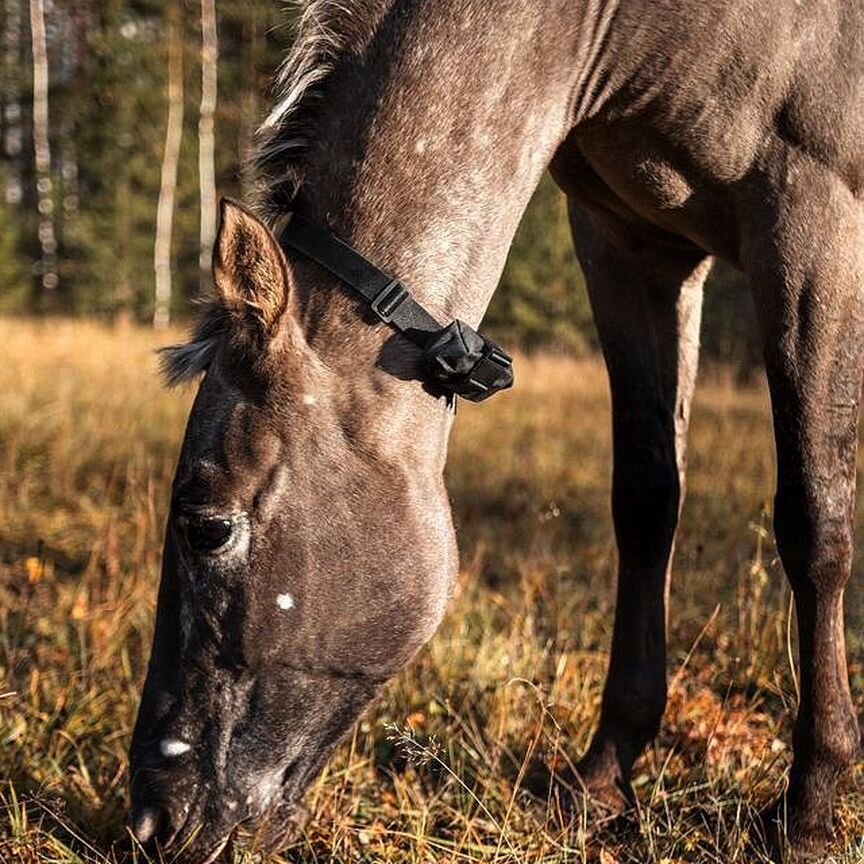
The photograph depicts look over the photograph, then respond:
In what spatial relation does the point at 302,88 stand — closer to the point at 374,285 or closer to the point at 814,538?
the point at 374,285

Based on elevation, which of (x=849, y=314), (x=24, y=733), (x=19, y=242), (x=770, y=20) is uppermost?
(x=770, y=20)

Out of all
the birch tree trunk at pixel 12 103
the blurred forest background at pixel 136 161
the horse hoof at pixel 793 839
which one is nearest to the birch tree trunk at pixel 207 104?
the blurred forest background at pixel 136 161

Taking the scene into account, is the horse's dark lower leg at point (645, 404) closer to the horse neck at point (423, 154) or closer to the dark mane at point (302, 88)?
the horse neck at point (423, 154)

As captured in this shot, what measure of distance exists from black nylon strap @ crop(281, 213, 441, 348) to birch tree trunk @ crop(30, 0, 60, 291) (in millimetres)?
19120

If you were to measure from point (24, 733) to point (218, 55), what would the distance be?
69.4 ft

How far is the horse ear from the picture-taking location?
1.78m

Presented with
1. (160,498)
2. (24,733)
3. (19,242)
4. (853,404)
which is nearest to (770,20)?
(853,404)

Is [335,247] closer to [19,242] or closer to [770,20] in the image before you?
[770,20]

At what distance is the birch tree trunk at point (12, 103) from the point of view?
20419 mm

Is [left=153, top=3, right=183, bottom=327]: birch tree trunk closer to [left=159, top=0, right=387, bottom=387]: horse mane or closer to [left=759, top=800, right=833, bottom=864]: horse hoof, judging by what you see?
[left=159, top=0, right=387, bottom=387]: horse mane

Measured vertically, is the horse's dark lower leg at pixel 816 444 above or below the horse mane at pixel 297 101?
below

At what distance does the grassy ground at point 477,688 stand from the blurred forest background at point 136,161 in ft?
46.6

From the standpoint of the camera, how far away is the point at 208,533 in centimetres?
198

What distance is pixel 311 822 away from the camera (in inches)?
94.9
